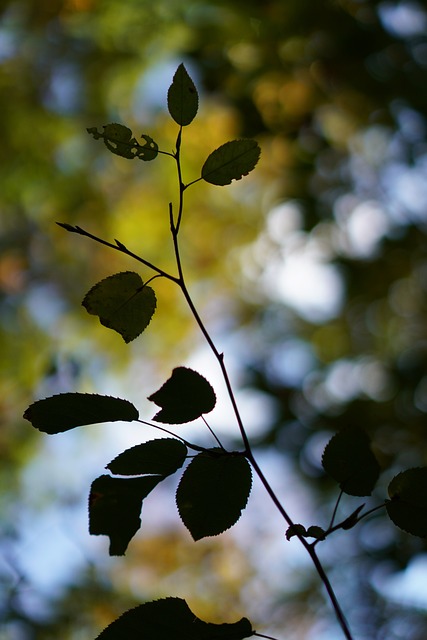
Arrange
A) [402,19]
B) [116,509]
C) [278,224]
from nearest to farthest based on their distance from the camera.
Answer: [116,509]
[402,19]
[278,224]

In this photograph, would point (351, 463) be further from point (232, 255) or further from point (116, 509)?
point (232, 255)

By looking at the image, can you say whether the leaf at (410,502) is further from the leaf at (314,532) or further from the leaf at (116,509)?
the leaf at (116,509)

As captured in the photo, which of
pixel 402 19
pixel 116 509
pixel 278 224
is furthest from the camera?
pixel 278 224

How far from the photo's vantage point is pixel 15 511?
7.94 feet

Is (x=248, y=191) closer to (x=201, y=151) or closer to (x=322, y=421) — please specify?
(x=201, y=151)

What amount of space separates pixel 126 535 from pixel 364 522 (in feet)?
4.53

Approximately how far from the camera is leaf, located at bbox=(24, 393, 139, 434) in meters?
0.51

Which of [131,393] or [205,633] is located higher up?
[131,393]

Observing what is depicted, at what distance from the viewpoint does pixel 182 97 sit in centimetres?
59

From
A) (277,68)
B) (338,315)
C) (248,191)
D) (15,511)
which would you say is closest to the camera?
(277,68)

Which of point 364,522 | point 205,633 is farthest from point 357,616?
point 205,633

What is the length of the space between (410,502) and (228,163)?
A: 0.31 metres

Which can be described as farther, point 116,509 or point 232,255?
point 232,255

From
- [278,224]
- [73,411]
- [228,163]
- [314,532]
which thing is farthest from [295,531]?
[278,224]
